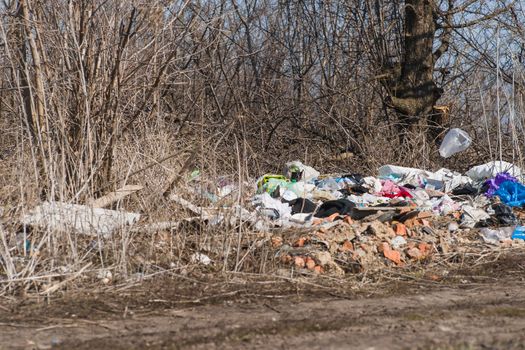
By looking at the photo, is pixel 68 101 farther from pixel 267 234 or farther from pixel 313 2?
pixel 313 2

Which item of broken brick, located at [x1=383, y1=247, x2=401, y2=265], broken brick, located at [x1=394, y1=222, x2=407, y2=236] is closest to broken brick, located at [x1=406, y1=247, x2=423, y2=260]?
broken brick, located at [x1=383, y1=247, x2=401, y2=265]

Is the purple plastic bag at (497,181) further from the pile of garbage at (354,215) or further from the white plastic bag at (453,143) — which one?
the white plastic bag at (453,143)

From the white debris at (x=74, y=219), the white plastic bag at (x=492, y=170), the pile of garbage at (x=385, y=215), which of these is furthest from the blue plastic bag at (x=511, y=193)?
the white debris at (x=74, y=219)

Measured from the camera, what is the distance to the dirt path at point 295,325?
366cm

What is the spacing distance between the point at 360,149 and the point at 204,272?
6535mm

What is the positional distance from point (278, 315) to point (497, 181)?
5.11 meters

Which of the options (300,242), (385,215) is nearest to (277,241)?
(300,242)

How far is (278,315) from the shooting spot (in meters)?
4.29

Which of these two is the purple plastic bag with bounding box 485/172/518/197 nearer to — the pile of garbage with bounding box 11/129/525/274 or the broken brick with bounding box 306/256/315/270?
the pile of garbage with bounding box 11/129/525/274

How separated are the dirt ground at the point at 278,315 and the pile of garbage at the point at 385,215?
0.46 metres

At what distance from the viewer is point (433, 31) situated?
12148mm

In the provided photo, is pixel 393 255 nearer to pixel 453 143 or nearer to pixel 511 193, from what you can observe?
pixel 511 193

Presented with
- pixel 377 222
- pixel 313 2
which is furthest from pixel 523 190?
pixel 313 2

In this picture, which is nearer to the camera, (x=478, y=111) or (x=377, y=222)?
(x=377, y=222)
